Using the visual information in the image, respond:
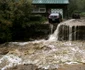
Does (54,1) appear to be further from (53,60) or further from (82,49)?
(53,60)

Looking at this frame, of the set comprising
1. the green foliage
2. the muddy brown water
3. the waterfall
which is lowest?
the muddy brown water

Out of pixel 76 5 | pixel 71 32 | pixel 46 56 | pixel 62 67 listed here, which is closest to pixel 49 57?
pixel 46 56

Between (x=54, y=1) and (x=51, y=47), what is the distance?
1868 cm

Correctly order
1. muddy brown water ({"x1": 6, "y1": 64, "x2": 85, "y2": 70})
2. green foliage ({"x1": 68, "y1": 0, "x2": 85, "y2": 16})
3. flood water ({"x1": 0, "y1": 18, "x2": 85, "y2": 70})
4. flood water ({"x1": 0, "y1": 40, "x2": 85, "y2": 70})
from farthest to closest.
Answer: green foliage ({"x1": 68, "y1": 0, "x2": 85, "y2": 16}) → flood water ({"x1": 0, "y1": 40, "x2": 85, "y2": 70}) → flood water ({"x1": 0, "y1": 18, "x2": 85, "y2": 70}) → muddy brown water ({"x1": 6, "y1": 64, "x2": 85, "y2": 70})

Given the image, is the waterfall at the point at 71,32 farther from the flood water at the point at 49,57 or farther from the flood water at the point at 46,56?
the flood water at the point at 46,56

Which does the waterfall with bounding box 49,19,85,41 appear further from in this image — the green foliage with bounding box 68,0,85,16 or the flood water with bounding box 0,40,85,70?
the green foliage with bounding box 68,0,85,16

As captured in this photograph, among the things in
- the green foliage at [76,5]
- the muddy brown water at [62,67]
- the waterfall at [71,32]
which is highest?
the green foliage at [76,5]

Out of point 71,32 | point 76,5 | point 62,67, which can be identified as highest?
point 76,5

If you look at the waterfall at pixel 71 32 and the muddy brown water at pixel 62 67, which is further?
the waterfall at pixel 71 32

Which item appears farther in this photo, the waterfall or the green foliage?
the green foliage

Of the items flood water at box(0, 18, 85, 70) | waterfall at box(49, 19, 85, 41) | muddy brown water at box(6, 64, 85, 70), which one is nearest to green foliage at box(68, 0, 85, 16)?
waterfall at box(49, 19, 85, 41)

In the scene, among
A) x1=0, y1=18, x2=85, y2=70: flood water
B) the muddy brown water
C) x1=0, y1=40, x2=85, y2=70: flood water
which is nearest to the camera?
the muddy brown water

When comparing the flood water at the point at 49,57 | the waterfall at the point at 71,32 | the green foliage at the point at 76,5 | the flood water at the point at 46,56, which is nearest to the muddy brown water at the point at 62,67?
the flood water at the point at 49,57

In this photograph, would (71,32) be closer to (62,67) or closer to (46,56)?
(46,56)
